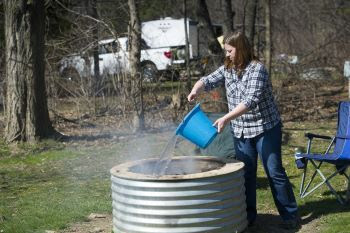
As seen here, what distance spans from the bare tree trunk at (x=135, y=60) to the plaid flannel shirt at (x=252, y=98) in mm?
5611

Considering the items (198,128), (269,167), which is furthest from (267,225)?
(198,128)

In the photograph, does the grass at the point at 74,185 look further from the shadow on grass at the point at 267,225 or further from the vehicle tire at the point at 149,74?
the vehicle tire at the point at 149,74

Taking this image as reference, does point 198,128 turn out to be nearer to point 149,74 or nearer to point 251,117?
point 251,117

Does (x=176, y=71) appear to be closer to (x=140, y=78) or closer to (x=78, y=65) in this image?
(x=140, y=78)

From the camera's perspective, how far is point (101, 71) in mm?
11977

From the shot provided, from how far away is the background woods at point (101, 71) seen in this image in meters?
9.48

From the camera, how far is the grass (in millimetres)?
5500

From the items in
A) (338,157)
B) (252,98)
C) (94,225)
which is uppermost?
(252,98)

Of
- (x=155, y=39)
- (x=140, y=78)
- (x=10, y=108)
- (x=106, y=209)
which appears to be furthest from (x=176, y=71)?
(x=155, y=39)

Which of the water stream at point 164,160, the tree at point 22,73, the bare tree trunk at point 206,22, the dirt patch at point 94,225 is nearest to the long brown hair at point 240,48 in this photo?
the water stream at point 164,160

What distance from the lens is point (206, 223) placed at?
4316 mm

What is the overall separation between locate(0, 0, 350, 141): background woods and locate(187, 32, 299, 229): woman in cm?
523

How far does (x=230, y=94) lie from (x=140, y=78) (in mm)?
5674

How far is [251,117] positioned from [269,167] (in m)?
0.46
